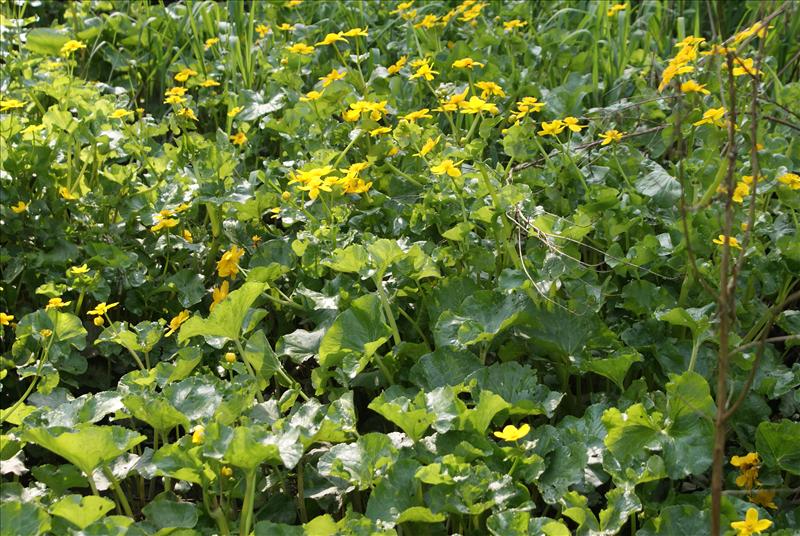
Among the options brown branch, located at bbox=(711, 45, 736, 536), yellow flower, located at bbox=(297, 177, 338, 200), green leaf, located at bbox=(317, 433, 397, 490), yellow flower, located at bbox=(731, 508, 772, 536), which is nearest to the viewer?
brown branch, located at bbox=(711, 45, 736, 536)

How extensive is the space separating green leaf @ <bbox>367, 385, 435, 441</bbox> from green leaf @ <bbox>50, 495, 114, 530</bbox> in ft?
1.58

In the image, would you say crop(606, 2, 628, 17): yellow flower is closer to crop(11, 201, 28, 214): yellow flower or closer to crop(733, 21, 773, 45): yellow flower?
crop(733, 21, 773, 45): yellow flower

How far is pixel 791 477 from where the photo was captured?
1983 mm

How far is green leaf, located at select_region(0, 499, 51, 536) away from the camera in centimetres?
162

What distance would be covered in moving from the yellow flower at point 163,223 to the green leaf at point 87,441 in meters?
0.79

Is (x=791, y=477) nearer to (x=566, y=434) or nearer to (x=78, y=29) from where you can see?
(x=566, y=434)

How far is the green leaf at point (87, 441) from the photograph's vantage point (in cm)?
172

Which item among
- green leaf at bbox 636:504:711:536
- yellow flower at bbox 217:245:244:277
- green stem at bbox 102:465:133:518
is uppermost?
yellow flower at bbox 217:245:244:277

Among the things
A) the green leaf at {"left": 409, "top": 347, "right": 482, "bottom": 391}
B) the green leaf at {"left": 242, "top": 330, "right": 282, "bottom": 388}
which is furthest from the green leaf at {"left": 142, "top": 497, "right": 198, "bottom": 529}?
the green leaf at {"left": 409, "top": 347, "right": 482, "bottom": 391}

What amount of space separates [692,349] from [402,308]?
2.14ft

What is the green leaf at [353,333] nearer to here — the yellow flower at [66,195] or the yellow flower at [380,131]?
the yellow flower at [380,131]

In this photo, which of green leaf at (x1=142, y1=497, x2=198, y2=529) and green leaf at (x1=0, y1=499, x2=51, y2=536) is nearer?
green leaf at (x1=0, y1=499, x2=51, y2=536)

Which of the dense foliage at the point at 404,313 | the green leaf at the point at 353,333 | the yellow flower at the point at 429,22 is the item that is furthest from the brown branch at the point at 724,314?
the yellow flower at the point at 429,22

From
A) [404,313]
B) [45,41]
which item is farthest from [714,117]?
[45,41]
